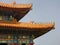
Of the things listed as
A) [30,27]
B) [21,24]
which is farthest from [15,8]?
[30,27]


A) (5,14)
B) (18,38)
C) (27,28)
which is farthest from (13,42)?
(5,14)

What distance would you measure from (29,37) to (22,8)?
3.43m

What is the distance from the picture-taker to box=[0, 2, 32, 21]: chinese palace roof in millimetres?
21469

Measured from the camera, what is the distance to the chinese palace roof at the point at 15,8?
21.5 meters

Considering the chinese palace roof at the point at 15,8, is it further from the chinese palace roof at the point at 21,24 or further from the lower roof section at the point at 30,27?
the lower roof section at the point at 30,27

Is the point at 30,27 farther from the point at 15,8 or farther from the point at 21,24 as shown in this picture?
the point at 15,8

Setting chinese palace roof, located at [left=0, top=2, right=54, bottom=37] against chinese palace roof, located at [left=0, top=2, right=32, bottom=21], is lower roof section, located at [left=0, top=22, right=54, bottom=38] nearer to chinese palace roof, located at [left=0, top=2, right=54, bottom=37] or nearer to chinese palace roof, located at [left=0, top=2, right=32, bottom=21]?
chinese palace roof, located at [left=0, top=2, right=54, bottom=37]

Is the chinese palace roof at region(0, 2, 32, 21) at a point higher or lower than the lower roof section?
higher

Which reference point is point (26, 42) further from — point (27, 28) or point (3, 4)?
point (3, 4)

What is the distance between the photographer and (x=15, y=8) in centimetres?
2164

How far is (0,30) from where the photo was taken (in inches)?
762

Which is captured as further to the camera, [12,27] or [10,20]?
[10,20]

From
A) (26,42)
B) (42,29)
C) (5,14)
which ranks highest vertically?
(5,14)

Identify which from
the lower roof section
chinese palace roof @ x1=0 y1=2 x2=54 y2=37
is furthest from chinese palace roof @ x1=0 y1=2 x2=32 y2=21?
the lower roof section
